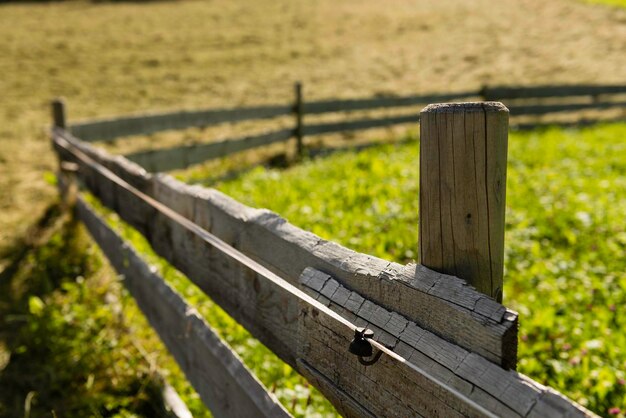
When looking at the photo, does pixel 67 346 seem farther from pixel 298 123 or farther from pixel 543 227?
pixel 298 123

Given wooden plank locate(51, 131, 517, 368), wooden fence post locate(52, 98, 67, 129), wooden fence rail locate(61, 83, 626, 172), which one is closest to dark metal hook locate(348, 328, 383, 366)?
wooden plank locate(51, 131, 517, 368)

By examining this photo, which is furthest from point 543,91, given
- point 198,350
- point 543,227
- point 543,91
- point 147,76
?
point 198,350

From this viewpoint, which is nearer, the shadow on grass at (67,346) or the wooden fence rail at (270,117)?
the shadow on grass at (67,346)

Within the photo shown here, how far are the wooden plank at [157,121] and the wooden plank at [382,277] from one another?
456cm

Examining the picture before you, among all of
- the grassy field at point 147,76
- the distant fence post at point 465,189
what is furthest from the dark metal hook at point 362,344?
the grassy field at point 147,76

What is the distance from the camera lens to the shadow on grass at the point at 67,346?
3.23 m

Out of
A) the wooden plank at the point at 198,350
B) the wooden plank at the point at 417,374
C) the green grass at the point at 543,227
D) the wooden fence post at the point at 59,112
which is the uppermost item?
the wooden fence post at the point at 59,112

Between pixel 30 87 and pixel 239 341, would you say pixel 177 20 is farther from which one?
pixel 239 341

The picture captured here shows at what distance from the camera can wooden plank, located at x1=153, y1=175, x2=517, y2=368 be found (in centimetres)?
130

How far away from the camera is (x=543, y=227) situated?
5211 mm

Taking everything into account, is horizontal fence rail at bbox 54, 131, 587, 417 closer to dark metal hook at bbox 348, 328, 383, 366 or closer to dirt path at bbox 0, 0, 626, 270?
dark metal hook at bbox 348, 328, 383, 366

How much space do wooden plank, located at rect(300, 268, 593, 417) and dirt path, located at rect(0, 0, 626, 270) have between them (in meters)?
5.78

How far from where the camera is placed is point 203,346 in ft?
7.66

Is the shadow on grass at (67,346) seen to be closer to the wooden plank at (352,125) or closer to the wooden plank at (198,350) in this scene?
the wooden plank at (198,350)
